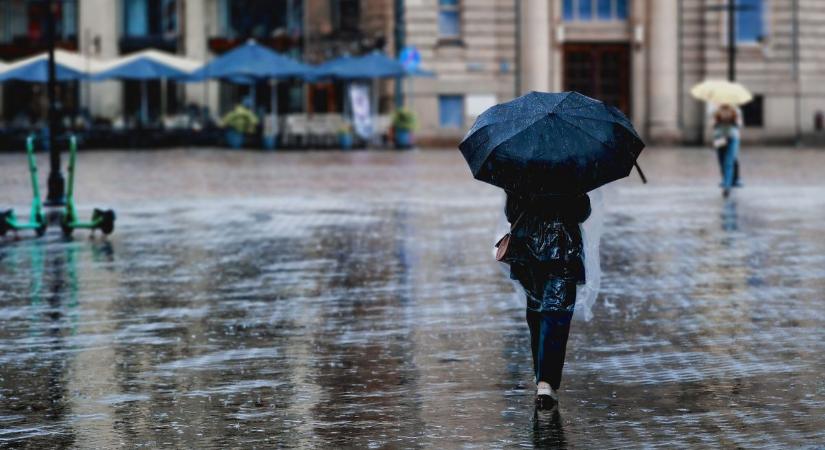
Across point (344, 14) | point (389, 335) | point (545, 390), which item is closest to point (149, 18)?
point (344, 14)

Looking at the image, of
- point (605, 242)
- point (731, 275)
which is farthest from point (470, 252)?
point (731, 275)

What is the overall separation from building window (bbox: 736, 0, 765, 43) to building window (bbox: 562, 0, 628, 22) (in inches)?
162

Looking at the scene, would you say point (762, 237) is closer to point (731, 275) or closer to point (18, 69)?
point (731, 275)

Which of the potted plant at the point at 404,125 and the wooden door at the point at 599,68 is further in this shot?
the wooden door at the point at 599,68

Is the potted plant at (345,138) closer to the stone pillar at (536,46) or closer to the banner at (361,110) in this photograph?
the banner at (361,110)

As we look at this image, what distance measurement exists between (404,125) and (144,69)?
326 inches

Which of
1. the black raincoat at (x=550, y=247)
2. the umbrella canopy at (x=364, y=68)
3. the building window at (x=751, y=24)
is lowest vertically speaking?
the black raincoat at (x=550, y=247)

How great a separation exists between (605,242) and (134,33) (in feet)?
143

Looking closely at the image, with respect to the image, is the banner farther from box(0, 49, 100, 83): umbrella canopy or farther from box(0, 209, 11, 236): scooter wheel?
box(0, 209, 11, 236): scooter wheel

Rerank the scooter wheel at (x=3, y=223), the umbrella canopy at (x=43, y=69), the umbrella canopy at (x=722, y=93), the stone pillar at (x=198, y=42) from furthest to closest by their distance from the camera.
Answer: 1. the stone pillar at (x=198, y=42)
2. the umbrella canopy at (x=43, y=69)
3. the umbrella canopy at (x=722, y=93)
4. the scooter wheel at (x=3, y=223)

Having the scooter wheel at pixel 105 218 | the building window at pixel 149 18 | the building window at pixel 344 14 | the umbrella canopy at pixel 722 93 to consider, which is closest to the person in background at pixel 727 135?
the umbrella canopy at pixel 722 93

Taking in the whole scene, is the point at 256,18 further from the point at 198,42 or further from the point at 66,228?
the point at 66,228

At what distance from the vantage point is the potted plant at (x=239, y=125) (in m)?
52.6

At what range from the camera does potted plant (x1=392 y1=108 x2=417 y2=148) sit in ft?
172
